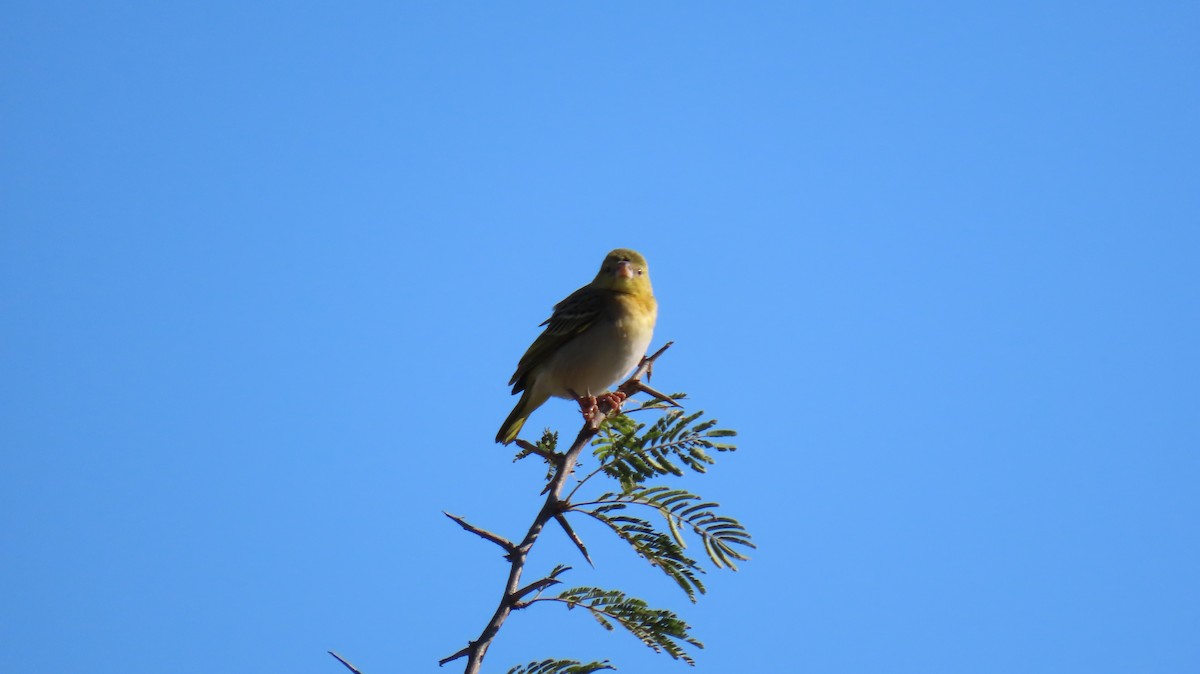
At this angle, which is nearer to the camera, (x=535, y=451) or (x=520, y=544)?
(x=520, y=544)

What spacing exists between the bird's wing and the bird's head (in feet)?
1.00

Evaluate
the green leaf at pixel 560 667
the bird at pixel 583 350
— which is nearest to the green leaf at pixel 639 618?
the green leaf at pixel 560 667

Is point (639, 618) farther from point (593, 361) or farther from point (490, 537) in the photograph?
point (593, 361)

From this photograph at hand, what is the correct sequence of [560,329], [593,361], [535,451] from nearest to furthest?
1. [535,451]
2. [593,361]
3. [560,329]

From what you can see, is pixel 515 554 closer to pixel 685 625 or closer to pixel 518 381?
pixel 685 625

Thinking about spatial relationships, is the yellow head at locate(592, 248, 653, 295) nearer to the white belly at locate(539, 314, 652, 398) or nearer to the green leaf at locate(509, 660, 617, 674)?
the white belly at locate(539, 314, 652, 398)

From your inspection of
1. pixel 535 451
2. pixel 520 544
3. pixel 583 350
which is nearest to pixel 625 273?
pixel 583 350

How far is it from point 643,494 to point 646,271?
13.8 ft

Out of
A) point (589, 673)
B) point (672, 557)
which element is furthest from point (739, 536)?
point (589, 673)

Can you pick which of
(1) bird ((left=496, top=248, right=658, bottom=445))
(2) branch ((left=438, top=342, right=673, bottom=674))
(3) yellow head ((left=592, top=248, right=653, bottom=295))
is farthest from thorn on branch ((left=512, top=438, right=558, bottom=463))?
(3) yellow head ((left=592, top=248, right=653, bottom=295))

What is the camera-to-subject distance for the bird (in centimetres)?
660

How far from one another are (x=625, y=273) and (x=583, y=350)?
97cm

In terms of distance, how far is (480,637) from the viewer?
281 cm

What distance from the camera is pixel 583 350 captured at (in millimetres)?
6621
